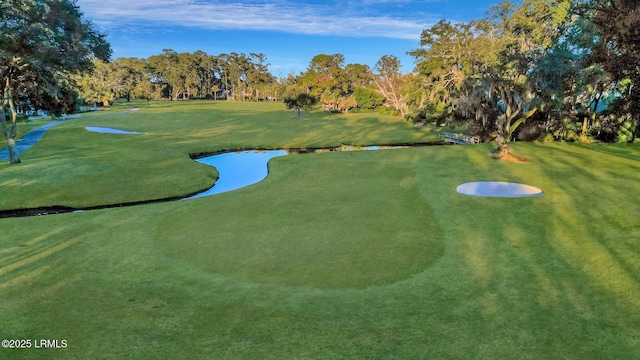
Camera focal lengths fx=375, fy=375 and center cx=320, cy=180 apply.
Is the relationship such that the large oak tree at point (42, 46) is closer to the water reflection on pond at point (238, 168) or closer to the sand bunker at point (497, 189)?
the water reflection on pond at point (238, 168)

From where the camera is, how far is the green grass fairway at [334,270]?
7.20 meters

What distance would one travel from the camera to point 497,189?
1892cm

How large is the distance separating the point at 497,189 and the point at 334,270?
1221 centimetres

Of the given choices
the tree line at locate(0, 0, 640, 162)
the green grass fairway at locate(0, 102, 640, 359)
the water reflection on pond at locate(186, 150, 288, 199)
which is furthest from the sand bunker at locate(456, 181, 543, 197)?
the water reflection on pond at locate(186, 150, 288, 199)

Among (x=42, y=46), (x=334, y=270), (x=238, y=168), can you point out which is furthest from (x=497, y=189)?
(x=42, y=46)

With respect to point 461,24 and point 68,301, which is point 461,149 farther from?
point 461,24

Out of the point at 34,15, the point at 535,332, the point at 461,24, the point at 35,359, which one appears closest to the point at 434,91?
the point at 461,24

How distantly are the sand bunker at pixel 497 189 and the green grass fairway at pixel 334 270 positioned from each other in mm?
760

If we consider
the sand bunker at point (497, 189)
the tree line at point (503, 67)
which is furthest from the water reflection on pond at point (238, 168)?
the sand bunker at point (497, 189)

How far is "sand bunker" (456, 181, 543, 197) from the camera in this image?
17.9 m

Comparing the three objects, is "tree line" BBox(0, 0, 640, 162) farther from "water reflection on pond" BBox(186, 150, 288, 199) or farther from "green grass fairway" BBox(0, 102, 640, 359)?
"water reflection on pond" BBox(186, 150, 288, 199)

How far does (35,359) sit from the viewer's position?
22.3 feet

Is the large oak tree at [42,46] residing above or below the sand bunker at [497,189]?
above

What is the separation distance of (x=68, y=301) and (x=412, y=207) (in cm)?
1257
